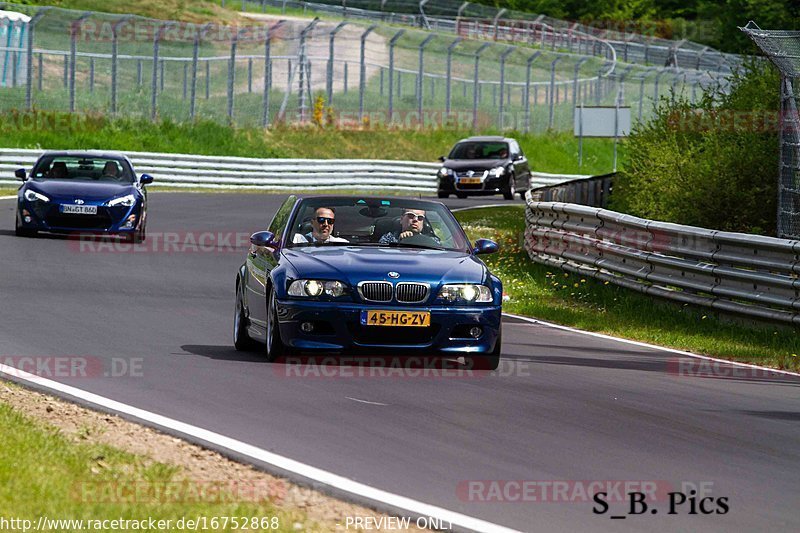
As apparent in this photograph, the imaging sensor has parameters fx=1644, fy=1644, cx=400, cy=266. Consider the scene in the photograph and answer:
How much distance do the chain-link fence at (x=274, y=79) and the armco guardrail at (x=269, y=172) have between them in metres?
3.32

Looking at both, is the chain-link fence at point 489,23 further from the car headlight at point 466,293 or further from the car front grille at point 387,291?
the car front grille at point 387,291

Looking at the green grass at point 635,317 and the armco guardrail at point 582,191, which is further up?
the armco guardrail at point 582,191

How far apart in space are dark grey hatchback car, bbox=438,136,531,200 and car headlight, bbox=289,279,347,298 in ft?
92.0

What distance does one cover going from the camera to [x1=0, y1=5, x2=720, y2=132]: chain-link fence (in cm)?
4416

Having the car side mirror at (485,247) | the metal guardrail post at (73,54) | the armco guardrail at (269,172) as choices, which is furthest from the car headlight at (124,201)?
the metal guardrail post at (73,54)

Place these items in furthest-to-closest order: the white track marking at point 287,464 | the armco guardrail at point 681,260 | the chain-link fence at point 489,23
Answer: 1. the chain-link fence at point 489,23
2. the armco guardrail at point 681,260
3. the white track marking at point 287,464

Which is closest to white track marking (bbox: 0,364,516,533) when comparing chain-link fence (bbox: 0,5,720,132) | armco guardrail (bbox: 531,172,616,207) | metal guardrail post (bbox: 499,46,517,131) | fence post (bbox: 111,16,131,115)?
armco guardrail (bbox: 531,172,616,207)

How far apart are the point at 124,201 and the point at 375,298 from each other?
42.2ft

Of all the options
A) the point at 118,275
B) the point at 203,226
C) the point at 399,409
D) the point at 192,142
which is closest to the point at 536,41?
the point at 192,142

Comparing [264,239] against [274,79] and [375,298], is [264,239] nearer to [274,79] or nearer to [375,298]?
[375,298]

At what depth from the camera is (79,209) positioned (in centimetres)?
2359

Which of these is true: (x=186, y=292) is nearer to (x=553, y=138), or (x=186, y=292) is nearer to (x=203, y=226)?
(x=203, y=226)

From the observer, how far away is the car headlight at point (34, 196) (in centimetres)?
2367

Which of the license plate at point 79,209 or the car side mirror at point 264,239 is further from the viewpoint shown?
the license plate at point 79,209
